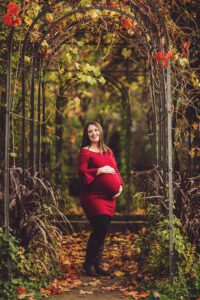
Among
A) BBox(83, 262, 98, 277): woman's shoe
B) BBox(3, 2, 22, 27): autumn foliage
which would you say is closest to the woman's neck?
BBox(83, 262, 98, 277): woman's shoe

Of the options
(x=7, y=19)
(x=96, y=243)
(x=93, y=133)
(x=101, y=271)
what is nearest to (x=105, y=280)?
(x=101, y=271)

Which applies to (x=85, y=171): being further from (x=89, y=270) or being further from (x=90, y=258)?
(x=89, y=270)

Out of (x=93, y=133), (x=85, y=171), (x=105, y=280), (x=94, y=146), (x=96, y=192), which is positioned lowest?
(x=105, y=280)

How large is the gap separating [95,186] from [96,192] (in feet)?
0.23

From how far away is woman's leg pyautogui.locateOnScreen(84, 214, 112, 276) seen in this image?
6.15 metres

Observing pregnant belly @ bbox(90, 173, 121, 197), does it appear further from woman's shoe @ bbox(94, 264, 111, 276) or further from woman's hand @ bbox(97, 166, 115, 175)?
woman's shoe @ bbox(94, 264, 111, 276)

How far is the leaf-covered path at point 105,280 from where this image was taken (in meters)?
5.50

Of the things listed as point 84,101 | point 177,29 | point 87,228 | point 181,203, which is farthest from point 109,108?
point 181,203

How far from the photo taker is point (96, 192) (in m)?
6.21

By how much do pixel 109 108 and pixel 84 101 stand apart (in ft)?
3.65

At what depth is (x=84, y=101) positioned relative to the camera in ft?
46.2

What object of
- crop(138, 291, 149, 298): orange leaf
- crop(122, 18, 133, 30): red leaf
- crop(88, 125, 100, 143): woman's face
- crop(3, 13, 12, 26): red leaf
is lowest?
crop(138, 291, 149, 298): orange leaf

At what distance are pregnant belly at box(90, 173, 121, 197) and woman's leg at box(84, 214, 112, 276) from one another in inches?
11.0

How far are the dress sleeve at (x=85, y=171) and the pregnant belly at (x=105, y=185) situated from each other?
2.9 inches
